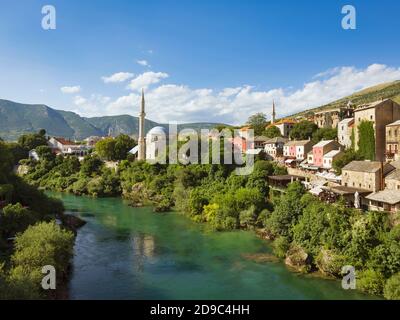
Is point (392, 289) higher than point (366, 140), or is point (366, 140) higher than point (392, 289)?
point (366, 140)

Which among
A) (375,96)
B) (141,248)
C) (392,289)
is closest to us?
(392,289)

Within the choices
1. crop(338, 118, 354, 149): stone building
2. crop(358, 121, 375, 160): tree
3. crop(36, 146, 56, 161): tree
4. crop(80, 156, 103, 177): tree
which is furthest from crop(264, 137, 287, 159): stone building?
crop(36, 146, 56, 161): tree

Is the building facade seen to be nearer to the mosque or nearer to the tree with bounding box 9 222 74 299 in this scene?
the tree with bounding box 9 222 74 299

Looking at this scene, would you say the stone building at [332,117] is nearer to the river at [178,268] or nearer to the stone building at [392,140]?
the stone building at [392,140]

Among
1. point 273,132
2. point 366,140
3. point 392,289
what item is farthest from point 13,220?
point 273,132

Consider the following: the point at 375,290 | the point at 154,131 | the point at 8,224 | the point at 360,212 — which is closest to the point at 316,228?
the point at 360,212

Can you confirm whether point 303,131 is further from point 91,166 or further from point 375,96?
point 375,96

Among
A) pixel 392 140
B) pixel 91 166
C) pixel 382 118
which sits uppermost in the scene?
pixel 382 118

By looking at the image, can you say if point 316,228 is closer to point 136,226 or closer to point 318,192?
point 318,192
